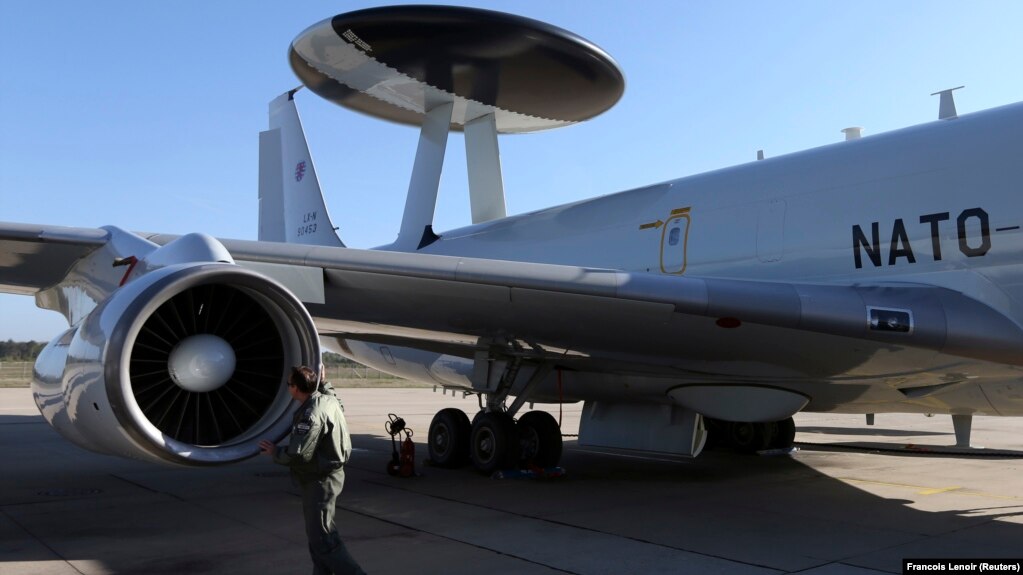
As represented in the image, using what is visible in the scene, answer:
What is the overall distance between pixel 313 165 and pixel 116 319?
1069 cm

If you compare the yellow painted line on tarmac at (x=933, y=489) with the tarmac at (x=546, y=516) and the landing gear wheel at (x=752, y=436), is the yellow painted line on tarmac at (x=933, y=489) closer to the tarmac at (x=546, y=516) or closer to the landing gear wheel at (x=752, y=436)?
the tarmac at (x=546, y=516)

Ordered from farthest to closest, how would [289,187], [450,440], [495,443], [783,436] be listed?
[289,187]
[783,436]
[450,440]
[495,443]

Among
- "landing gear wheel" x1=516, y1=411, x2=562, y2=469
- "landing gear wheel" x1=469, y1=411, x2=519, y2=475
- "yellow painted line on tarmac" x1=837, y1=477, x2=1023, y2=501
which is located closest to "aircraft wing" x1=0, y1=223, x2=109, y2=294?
"landing gear wheel" x1=469, y1=411, x2=519, y2=475

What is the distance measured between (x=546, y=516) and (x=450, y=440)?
11.2ft

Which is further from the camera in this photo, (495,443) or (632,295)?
(495,443)

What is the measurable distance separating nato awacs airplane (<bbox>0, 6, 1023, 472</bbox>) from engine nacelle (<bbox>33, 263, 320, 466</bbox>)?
0.02 metres

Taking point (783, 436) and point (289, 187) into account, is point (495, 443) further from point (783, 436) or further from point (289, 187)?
point (289, 187)

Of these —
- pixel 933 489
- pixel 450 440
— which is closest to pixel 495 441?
pixel 450 440

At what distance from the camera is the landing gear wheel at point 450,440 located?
10.4 meters

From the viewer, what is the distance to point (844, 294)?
21.5 feet

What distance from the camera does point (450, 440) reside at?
410 inches

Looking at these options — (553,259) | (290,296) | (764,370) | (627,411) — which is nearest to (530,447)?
(627,411)

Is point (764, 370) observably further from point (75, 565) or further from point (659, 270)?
point (75, 565)

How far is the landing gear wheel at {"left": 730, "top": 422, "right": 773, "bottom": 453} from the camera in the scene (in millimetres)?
12078
